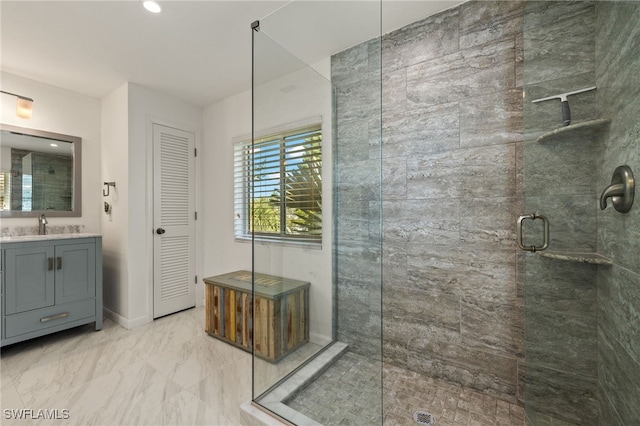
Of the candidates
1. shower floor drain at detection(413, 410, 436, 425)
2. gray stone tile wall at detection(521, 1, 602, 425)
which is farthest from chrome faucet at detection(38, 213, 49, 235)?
gray stone tile wall at detection(521, 1, 602, 425)

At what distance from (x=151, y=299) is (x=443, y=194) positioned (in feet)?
9.90

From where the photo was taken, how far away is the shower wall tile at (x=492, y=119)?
162cm

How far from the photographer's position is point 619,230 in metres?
1.07

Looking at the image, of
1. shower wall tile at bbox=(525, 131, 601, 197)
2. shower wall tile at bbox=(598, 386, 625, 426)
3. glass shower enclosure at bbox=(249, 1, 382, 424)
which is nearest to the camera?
shower wall tile at bbox=(598, 386, 625, 426)

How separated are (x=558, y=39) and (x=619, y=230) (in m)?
0.92

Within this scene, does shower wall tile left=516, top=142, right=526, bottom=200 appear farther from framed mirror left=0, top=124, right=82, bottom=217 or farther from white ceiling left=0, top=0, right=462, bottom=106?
framed mirror left=0, top=124, right=82, bottom=217

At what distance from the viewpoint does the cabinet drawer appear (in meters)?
2.27

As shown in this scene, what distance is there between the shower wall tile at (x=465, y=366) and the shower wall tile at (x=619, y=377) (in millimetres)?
500

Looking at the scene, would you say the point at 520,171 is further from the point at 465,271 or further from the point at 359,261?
the point at 359,261

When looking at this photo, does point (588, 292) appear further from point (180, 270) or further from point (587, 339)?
point (180, 270)

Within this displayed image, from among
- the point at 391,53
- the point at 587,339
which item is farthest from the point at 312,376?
the point at 391,53

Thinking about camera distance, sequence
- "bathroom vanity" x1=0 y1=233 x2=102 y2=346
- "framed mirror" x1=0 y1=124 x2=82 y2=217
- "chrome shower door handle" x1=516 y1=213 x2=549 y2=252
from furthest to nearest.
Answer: "framed mirror" x1=0 y1=124 x2=82 y2=217, "bathroom vanity" x1=0 y1=233 x2=102 y2=346, "chrome shower door handle" x1=516 y1=213 x2=549 y2=252

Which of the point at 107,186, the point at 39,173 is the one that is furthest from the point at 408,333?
the point at 39,173

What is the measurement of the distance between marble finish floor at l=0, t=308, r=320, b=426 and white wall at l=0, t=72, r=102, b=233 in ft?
3.80
